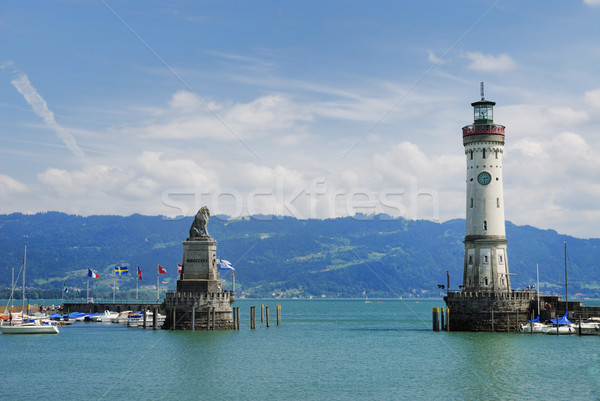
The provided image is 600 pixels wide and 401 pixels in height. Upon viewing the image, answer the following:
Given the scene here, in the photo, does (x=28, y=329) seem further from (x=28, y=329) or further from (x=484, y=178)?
(x=484, y=178)

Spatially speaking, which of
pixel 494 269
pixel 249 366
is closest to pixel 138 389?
pixel 249 366

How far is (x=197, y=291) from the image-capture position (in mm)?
91875

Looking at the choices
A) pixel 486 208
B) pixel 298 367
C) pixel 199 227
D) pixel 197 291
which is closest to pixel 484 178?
pixel 486 208

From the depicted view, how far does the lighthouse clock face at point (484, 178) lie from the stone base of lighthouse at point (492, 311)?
13.3m

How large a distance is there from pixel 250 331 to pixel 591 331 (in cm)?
4445

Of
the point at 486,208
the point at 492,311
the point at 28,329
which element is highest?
the point at 486,208

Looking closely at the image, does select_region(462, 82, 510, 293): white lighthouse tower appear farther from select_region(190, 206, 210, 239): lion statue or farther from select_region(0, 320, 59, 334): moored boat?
select_region(0, 320, 59, 334): moored boat

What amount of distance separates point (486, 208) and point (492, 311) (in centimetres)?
1226

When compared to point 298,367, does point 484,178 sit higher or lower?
higher

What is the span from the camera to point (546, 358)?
232 ft

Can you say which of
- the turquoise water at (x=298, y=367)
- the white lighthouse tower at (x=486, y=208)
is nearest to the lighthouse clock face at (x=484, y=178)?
the white lighthouse tower at (x=486, y=208)

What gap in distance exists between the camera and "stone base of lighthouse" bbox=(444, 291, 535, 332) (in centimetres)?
8669

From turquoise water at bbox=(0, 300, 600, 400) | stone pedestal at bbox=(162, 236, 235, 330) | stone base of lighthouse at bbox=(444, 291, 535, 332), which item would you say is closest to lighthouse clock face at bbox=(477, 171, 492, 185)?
stone base of lighthouse at bbox=(444, 291, 535, 332)

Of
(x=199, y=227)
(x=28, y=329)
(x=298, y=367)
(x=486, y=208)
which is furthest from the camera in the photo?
(x=28, y=329)
